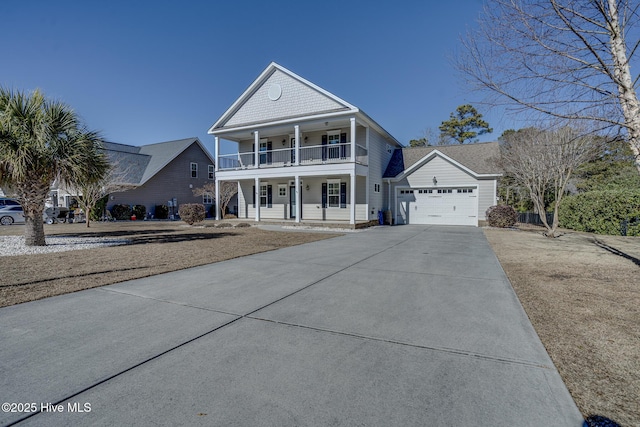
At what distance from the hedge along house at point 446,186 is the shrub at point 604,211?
168 inches

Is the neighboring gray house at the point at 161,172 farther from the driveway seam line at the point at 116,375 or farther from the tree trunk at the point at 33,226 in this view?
the driveway seam line at the point at 116,375

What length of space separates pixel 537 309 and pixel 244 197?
20658 millimetres

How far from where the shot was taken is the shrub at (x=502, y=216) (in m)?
17.7

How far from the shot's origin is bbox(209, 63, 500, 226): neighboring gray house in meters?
18.2

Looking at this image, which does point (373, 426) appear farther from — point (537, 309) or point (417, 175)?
point (417, 175)

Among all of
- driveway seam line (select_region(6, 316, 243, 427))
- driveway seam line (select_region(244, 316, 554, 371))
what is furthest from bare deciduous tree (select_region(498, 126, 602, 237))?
driveway seam line (select_region(6, 316, 243, 427))

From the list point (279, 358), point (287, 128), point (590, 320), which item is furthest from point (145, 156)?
point (590, 320)

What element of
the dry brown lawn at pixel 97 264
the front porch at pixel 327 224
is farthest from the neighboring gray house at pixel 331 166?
the dry brown lawn at pixel 97 264

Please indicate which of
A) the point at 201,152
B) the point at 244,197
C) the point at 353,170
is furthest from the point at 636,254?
the point at 201,152

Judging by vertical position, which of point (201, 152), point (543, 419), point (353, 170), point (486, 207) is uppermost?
point (201, 152)

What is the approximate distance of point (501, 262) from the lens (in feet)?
26.1

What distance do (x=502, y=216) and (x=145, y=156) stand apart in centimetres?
3055

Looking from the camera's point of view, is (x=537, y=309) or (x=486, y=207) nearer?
(x=537, y=309)

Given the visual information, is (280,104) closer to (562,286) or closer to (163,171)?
(163,171)
